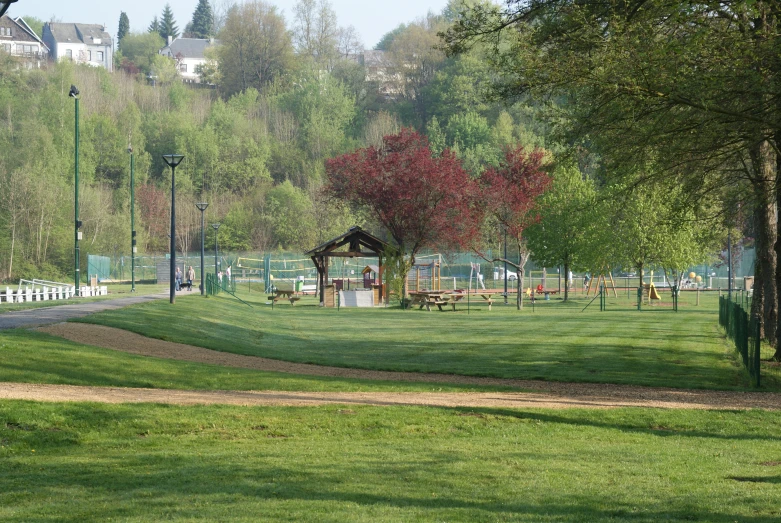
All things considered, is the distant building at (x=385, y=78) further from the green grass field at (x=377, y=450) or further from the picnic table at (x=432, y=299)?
the green grass field at (x=377, y=450)

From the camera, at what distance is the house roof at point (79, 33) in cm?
16638

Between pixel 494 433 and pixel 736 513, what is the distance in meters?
5.16

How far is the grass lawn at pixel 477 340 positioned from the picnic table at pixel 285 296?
6.30 m

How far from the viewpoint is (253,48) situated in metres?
129

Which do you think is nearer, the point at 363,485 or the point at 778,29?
the point at 363,485

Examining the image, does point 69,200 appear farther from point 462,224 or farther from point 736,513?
point 736,513

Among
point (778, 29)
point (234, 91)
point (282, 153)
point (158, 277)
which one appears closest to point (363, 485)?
point (778, 29)

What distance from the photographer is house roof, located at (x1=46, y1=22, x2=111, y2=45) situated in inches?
6550

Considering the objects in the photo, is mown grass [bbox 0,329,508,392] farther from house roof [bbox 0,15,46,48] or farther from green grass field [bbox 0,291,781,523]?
house roof [bbox 0,15,46,48]

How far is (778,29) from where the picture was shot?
1745 centimetres

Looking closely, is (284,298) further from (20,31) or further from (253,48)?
(20,31)

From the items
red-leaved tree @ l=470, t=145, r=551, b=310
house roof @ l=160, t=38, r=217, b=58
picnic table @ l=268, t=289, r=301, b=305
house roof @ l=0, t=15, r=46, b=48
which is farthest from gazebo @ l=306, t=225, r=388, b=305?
house roof @ l=160, t=38, r=217, b=58

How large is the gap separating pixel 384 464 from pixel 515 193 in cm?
4815

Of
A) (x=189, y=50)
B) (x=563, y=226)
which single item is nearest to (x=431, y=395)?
(x=563, y=226)
